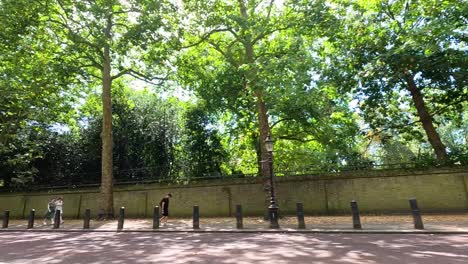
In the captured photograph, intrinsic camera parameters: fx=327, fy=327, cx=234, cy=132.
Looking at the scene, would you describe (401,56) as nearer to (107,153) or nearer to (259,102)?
(259,102)

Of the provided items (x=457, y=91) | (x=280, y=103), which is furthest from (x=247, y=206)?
(x=457, y=91)

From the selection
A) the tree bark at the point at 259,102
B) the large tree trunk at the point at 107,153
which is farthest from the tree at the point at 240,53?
the large tree trunk at the point at 107,153

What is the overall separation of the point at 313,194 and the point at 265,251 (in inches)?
407

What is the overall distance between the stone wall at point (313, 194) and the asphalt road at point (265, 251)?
6659 millimetres

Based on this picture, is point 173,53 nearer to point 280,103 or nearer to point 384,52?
point 280,103

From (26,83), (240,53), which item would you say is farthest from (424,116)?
(26,83)

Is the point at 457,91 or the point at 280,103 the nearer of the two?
the point at 280,103

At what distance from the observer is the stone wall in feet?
50.3

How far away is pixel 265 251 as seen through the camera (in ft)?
25.5

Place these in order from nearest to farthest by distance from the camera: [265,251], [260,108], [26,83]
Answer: [265,251] → [260,108] → [26,83]

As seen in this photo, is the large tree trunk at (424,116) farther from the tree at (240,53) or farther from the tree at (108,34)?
the tree at (108,34)

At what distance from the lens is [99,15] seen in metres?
15.2

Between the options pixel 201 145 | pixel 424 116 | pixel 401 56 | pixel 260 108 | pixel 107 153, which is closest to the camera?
pixel 401 56

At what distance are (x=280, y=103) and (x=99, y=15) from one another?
9410 mm
